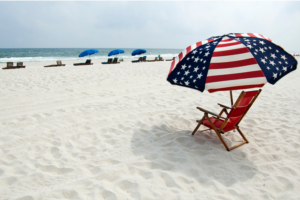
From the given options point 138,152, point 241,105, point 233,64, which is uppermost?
point 233,64

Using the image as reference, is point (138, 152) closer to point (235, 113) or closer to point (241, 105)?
point (235, 113)

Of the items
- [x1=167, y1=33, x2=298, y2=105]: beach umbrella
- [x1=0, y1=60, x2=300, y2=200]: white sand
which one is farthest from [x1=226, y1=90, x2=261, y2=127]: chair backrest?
[x1=0, y1=60, x2=300, y2=200]: white sand

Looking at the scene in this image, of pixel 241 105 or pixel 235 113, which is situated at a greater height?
pixel 241 105

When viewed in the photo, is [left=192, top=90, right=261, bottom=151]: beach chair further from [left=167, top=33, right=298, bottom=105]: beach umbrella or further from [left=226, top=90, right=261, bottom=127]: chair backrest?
[left=167, top=33, right=298, bottom=105]: beach umbrella

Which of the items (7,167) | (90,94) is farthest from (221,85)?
(90,94)

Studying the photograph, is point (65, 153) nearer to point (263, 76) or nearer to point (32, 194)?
point (32, 194)

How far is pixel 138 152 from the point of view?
304cm

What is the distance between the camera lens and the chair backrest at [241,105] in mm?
2861

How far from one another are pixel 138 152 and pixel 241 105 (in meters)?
1.74

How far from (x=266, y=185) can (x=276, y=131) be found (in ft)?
5.84

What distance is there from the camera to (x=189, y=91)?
6.62m

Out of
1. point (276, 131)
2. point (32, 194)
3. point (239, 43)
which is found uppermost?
point (239, 43)

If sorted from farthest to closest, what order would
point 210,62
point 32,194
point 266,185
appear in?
point 210,62, point 266,185, point 32,194

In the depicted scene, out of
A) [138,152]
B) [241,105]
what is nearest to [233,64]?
[241,105]
